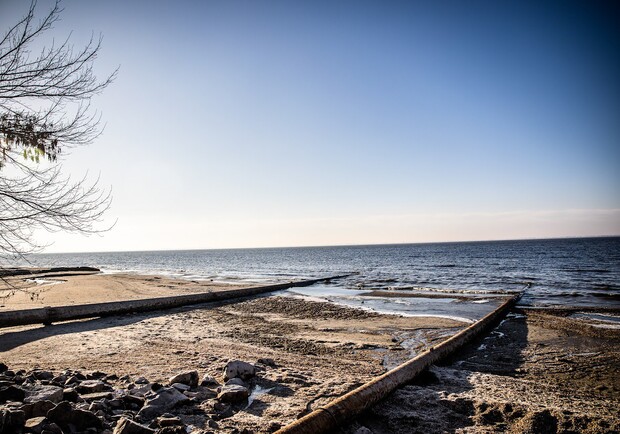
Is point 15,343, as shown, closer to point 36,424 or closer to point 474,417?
point 36,424

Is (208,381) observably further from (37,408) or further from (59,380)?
(37,408)

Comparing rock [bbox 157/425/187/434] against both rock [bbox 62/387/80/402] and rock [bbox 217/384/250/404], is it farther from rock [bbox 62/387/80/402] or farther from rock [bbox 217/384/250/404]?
rock [bbox 62/387/80/402]

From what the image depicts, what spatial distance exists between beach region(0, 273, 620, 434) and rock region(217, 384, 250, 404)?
3.6 inches

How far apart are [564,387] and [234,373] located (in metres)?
5.75

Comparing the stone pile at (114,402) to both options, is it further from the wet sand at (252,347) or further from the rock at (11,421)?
the wet sand at (252,347)

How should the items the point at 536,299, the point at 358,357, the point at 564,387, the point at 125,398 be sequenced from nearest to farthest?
the point at 125,398 → the point at 564,387 → the point at 358,357 → the point at 536,299

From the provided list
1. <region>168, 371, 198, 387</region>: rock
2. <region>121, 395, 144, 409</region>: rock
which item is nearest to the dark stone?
<region>121, 395, 144, 409</region>: rock

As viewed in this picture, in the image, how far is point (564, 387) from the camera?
19.4 feet

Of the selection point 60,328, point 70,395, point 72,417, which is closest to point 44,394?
point 70,395

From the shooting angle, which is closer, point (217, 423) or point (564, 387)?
point (217, 423)

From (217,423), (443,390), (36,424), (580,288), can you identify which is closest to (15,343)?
(36,424)

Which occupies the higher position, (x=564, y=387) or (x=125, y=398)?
(x=125, y=398)

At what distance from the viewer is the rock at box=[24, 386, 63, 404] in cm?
376

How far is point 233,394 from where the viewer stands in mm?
4605
